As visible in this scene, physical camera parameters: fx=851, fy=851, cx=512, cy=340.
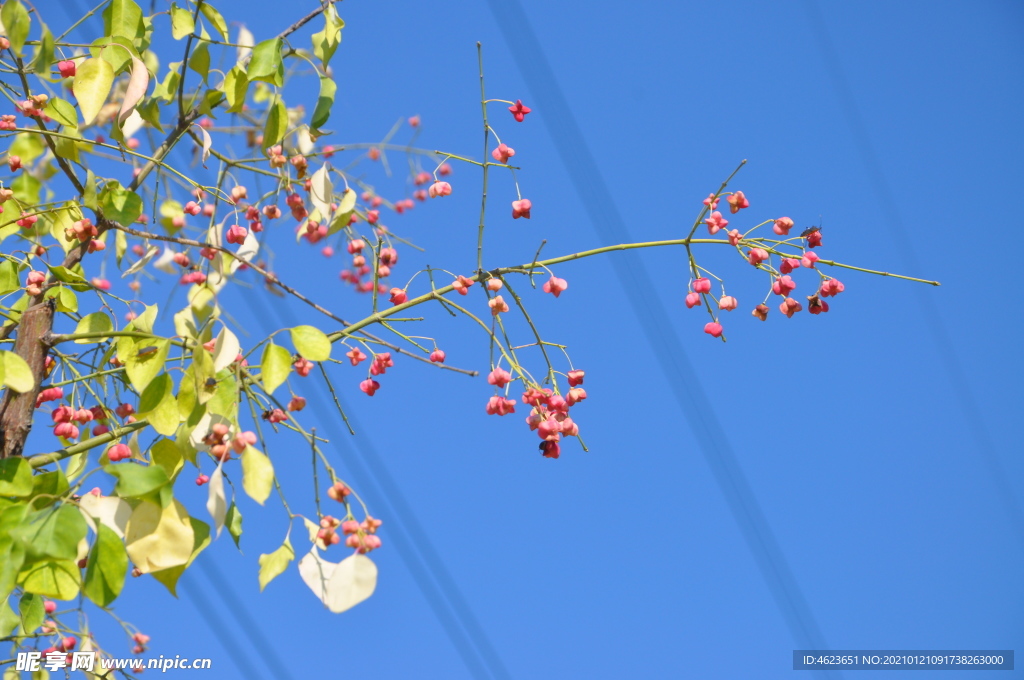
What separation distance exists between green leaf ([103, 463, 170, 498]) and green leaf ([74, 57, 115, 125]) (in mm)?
556

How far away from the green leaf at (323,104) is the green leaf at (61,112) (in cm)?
38

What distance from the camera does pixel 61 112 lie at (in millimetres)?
1316

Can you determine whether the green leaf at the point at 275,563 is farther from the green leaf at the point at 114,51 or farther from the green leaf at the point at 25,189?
the green leaf at the point at 25,189

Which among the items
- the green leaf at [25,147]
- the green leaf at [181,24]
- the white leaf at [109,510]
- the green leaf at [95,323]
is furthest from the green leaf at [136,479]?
the green leaf at [25,147]

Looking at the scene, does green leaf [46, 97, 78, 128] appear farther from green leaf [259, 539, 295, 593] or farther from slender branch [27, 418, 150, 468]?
green leaf [259, 539, 295, 593]

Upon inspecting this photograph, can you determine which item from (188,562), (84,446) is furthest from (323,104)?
(188,562)

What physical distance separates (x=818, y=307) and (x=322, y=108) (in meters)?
0.86

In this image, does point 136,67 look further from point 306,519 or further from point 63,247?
point 306,519

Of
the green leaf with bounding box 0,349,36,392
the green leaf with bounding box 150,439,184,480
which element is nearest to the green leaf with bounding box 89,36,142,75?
the green leaf with bounding box 0,349,36,392

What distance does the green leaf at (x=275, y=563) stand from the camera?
3.69ft

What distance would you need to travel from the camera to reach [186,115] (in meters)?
1.43

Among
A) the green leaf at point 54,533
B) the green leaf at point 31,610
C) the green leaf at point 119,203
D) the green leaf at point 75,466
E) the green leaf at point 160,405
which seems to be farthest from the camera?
the green leaf at point 75,466

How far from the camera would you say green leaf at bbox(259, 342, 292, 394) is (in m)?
1.06

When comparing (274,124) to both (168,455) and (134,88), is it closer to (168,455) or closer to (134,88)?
(134,88)
